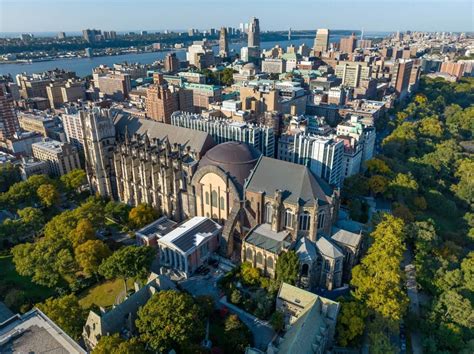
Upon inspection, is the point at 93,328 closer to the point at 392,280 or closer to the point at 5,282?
the point at 5,282

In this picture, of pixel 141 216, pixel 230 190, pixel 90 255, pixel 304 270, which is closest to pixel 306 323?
pixel 304 270

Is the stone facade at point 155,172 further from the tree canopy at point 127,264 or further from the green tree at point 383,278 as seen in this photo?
the green tree at point 383,278

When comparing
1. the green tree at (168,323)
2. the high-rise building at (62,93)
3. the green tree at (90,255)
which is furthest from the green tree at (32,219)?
the high-rise building at (62,93)

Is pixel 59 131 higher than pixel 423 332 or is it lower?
higher

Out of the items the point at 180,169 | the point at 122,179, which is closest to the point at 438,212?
the point at 180,169

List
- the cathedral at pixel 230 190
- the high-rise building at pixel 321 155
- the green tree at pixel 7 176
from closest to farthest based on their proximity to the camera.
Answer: the cathedral at pixel 230 190 < the high-rise building at pixel 321 155 < the green tree at pixel 7 176

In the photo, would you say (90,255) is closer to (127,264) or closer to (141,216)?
(127,264)

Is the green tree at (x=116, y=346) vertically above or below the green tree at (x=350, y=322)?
above
